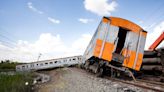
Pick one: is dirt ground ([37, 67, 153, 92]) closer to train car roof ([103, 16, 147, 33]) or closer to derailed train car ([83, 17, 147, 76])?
derailed train car ([83, 17, 147, 76])

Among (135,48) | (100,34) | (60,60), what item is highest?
(100,34)

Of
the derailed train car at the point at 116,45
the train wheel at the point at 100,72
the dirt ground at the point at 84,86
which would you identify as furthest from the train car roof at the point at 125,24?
the dirt ground at the point at 84,86

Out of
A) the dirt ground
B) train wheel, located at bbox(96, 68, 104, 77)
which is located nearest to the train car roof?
train wheel, located at bbox(96, 68, 104, 77)

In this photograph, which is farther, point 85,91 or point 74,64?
point 74,64

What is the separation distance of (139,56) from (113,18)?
8.36 feet

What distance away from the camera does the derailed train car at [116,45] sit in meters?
7.20

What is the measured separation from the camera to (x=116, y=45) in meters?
7.34

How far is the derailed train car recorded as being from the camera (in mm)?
7199

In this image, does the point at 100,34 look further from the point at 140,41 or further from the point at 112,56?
the point at 140,41

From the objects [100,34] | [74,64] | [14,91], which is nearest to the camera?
[14,91]

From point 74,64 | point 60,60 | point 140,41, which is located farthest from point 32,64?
point 140,41

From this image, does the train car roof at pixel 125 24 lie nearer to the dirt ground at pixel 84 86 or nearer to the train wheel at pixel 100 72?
the train wheel at pixel 100 72

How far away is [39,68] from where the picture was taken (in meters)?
16.1

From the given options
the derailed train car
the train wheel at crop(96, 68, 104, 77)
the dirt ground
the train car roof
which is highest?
the train car roof
